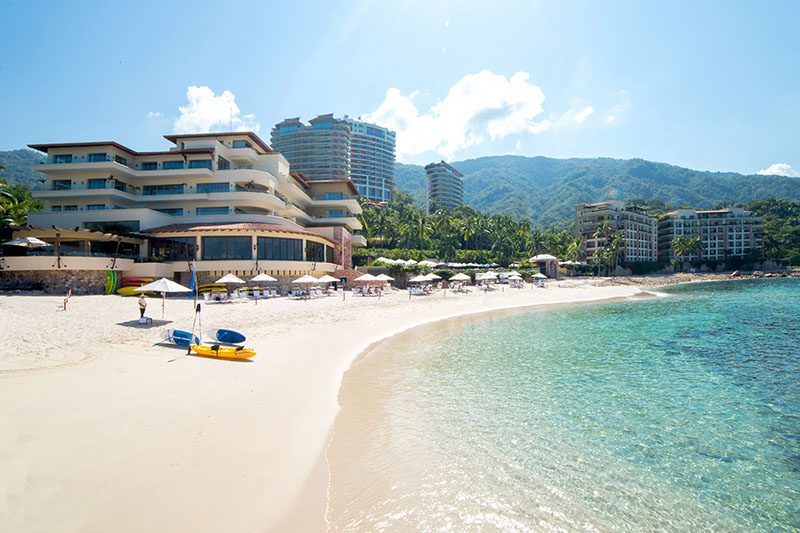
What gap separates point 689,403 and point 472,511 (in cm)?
824

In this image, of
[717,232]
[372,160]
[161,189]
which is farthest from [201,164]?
[717,232]

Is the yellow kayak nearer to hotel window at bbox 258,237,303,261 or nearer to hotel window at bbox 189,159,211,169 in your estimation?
hotel window at bbox 258,237,303,261

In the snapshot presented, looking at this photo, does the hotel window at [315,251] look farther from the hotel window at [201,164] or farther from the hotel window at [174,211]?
the hotel window at [174,211]

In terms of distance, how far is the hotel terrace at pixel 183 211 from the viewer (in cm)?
3428

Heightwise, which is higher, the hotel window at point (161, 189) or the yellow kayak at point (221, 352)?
the hotel window at point (161, 189)

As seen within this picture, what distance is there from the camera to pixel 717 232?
116m

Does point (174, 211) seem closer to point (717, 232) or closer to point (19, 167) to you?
point (19, 167)

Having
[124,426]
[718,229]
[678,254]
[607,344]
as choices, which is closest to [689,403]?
[607,344]

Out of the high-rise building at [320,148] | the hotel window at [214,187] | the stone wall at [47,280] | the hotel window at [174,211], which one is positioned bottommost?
the stone wall at [47,280]

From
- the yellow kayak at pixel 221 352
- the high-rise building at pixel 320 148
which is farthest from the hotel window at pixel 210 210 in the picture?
the high-rise building at pixel 320 148

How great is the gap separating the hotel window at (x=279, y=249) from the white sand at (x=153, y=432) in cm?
2023

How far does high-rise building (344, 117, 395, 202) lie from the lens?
16662cm

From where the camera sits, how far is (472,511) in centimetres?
572

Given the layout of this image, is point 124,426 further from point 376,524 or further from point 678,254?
point 678,254
